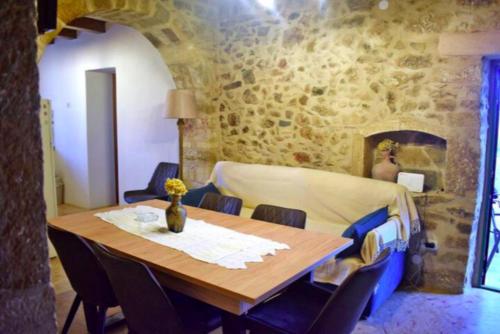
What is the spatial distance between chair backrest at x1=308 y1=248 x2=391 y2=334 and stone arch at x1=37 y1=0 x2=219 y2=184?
326cm

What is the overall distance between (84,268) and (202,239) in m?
0.66

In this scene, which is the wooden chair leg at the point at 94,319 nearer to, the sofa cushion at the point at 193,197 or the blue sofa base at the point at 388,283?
the sofa cushion at the point at 193,197

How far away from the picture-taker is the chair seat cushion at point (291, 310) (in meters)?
1.95

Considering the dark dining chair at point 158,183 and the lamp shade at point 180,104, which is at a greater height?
the lamp shade at point 180,104

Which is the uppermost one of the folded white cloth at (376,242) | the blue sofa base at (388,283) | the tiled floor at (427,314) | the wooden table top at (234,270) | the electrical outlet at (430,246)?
the wooden table top at (234,270)

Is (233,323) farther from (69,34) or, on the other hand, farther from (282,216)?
(69,34)

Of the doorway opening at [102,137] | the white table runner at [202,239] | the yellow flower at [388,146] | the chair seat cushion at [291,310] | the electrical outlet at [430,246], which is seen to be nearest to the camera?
the chair seat cushion at [291,310]

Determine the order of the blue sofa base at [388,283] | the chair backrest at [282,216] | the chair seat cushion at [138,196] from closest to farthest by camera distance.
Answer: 1. the chair backrest at [282,216]
2. the blue sofa base at [388,283]
3. the chair seat cushion at [138,196]

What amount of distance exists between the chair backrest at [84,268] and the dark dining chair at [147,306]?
19 centimetres

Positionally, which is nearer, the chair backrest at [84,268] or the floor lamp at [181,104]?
the chair backrest at [84,268]

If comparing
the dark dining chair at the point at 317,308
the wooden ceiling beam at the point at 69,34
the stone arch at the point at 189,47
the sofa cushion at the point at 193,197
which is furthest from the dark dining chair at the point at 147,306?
the wooden ceiling beam at the point at 69,34

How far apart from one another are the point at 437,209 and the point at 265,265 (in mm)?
2132

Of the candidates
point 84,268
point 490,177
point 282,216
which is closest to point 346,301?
point 282,216

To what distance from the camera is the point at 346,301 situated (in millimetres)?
1727
